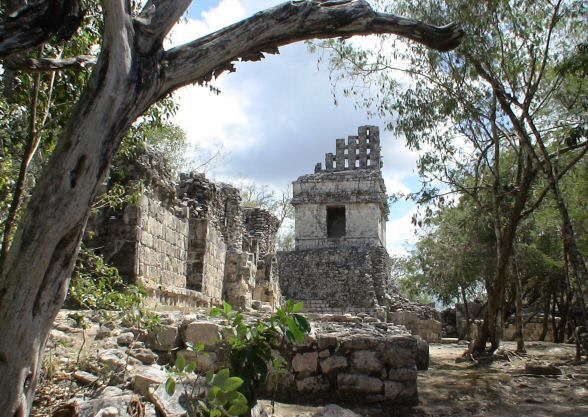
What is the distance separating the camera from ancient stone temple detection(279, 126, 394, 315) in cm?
2633

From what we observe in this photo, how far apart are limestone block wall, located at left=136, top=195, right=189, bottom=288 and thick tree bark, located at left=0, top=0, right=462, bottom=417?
4487 millimetres

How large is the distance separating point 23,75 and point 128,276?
3256 mm

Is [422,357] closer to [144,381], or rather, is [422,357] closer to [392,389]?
→ [392,389]

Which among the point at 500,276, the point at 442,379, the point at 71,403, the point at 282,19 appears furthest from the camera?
the point at 500,276

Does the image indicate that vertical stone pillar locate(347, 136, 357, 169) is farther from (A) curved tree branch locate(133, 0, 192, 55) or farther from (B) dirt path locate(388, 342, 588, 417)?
(A) curved tree branch locate(133, 0, 192, 55)

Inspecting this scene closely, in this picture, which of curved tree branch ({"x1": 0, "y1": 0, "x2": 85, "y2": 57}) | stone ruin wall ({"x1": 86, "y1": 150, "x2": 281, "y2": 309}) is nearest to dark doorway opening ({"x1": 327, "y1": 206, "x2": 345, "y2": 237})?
stone ruin wall ({"x1": 86, "y1": 150, "x2": 281, "y2": 309})

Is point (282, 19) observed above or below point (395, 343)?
above

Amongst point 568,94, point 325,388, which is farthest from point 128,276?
point 568,94

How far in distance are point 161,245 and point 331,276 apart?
63.5 ft

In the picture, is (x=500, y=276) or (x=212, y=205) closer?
(x=500, y=276)

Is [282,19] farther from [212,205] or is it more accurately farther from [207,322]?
[212,205]

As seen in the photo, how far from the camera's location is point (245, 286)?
1314cm

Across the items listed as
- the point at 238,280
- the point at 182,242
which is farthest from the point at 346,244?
the point at 182,242

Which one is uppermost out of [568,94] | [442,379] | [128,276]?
[568,94]
